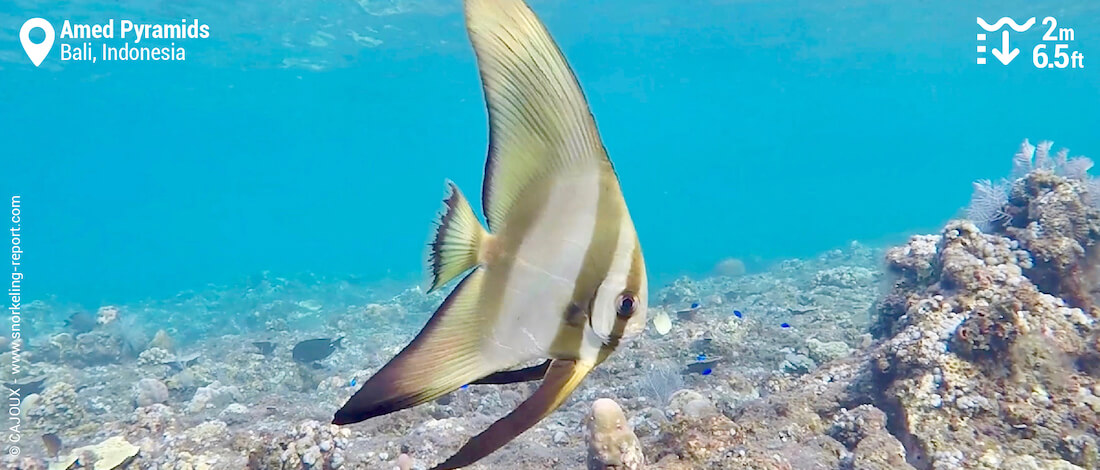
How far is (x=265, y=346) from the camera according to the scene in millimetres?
12438

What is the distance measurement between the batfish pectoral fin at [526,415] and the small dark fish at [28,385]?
39.6 ft

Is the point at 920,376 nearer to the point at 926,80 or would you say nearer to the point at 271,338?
the point at 271,338

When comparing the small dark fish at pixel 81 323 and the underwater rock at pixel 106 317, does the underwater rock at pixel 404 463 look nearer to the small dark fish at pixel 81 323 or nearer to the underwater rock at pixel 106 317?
the underwater rock at pixel 106 317

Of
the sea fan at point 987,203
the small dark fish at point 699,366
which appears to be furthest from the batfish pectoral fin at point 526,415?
the sea fan at point 987,203

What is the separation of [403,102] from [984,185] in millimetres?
48921

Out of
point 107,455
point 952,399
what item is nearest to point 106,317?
point 107,455

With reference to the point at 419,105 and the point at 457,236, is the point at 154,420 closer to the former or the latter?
the point at 457,236

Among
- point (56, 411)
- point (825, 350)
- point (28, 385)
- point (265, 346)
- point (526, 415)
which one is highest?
point (265, 346)

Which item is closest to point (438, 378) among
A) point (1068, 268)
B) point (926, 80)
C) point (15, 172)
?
point (1068, 268)

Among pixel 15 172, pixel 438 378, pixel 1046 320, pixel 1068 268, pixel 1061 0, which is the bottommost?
pixel 438 378

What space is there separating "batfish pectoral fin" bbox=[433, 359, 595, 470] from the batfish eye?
93mm

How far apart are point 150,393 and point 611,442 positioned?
26.8 ft

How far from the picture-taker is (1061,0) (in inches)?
1242

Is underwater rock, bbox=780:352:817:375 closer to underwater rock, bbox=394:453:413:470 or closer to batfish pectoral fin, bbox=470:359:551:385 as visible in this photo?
underwater rock, bbox=394:453:413:470
